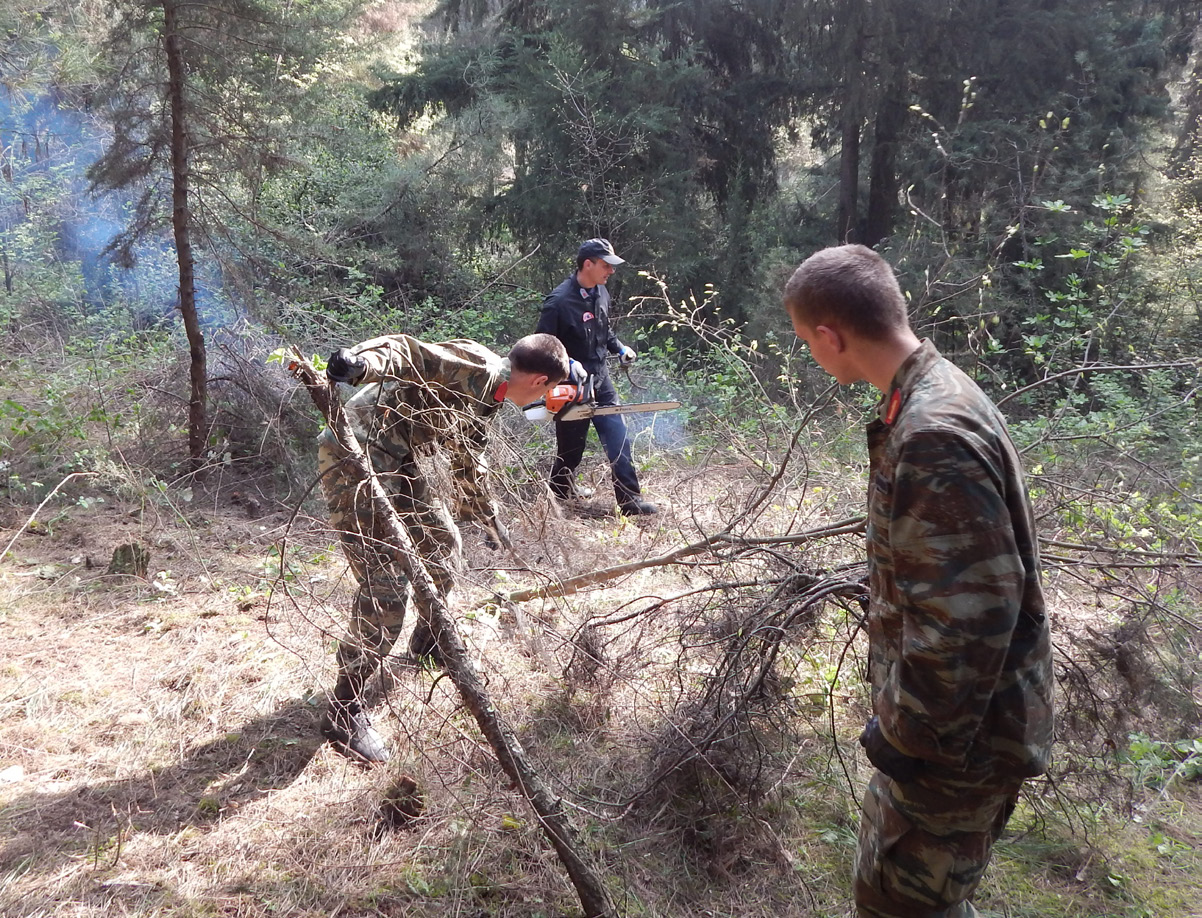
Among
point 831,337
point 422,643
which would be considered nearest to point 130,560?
point 422,643

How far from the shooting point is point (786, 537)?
3.38 meters

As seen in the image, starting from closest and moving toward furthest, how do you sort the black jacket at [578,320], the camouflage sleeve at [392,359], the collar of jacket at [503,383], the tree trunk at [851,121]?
the camouflage sleeve at [392,359]
the collar of jacket at [503,383]
the black jacket at [578,320]
the tree trunk at [851,121]

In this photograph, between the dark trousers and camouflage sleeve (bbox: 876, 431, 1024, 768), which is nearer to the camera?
camouflage sleeve (bbox: 876, 431, 1024, 768)

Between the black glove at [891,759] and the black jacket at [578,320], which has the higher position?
the black glove at [891,759]

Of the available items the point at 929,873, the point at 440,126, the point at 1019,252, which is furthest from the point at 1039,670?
the point at 440,126

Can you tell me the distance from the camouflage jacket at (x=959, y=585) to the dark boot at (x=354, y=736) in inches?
93.7

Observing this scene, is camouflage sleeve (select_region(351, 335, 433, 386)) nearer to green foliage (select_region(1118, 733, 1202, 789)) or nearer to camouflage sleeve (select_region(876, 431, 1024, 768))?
camouflage sleeve (select_region(876, 431, 1024, 768))

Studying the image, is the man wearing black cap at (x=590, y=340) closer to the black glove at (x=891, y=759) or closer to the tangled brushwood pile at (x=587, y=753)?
the tangled brushwood pile at (x=587, y=753)

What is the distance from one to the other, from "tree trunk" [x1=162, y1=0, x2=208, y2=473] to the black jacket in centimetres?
291

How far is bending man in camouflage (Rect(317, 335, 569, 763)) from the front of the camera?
10.8ft

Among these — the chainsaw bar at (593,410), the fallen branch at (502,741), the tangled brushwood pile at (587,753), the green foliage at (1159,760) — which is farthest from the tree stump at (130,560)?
the green foliage at (1159,760)

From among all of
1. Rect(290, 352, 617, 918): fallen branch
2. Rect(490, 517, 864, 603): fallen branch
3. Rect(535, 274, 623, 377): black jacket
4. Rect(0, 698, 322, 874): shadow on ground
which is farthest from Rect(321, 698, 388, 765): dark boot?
Rect(535, 274, 623, 377): black jacket

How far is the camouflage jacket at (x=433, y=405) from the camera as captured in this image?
3305 millimetres

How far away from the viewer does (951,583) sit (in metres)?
1.55
